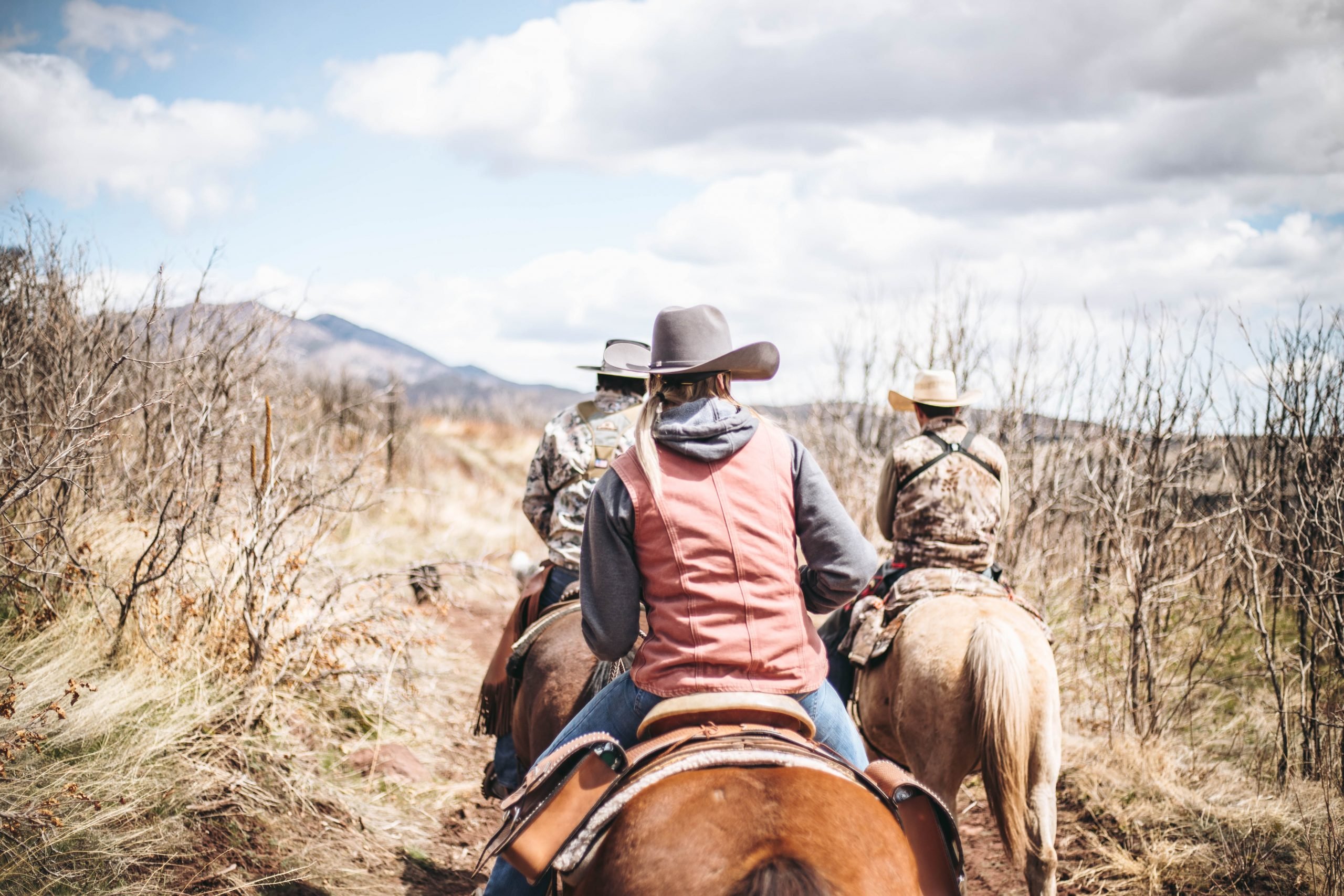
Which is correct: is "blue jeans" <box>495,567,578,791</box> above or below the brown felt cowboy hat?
below

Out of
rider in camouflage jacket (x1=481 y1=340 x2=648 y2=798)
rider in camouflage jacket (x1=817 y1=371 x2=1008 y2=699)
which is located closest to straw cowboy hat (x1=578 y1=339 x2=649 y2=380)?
rider in camouflage jacket (x1=481 y1=340 x2=648 y2=798)

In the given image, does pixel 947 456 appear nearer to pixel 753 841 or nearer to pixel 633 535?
pixel 633 535

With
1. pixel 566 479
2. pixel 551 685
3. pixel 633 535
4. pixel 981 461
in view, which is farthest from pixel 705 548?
pixel 981 461

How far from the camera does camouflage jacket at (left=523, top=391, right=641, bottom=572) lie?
4.57 meters

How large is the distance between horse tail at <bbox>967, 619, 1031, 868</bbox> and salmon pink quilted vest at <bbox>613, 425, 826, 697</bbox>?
188 cm

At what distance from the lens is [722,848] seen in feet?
6.33

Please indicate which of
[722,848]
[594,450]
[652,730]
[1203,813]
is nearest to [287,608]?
[594,450]

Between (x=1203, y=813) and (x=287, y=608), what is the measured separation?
5913mm

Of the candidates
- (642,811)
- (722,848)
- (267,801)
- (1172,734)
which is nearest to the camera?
(722,848)

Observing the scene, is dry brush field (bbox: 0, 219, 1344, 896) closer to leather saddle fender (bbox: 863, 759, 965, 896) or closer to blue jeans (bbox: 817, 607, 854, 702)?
blue jeans (bbox: 817, 607, 854, 702)

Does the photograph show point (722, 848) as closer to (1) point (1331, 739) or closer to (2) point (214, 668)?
(2) point (214, 668)

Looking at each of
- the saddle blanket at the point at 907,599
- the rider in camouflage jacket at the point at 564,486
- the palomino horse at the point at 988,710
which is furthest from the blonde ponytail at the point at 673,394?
the saddle blanket at the point at 907,599

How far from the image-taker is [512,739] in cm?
460

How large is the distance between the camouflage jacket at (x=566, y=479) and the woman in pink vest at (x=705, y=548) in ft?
6.10
